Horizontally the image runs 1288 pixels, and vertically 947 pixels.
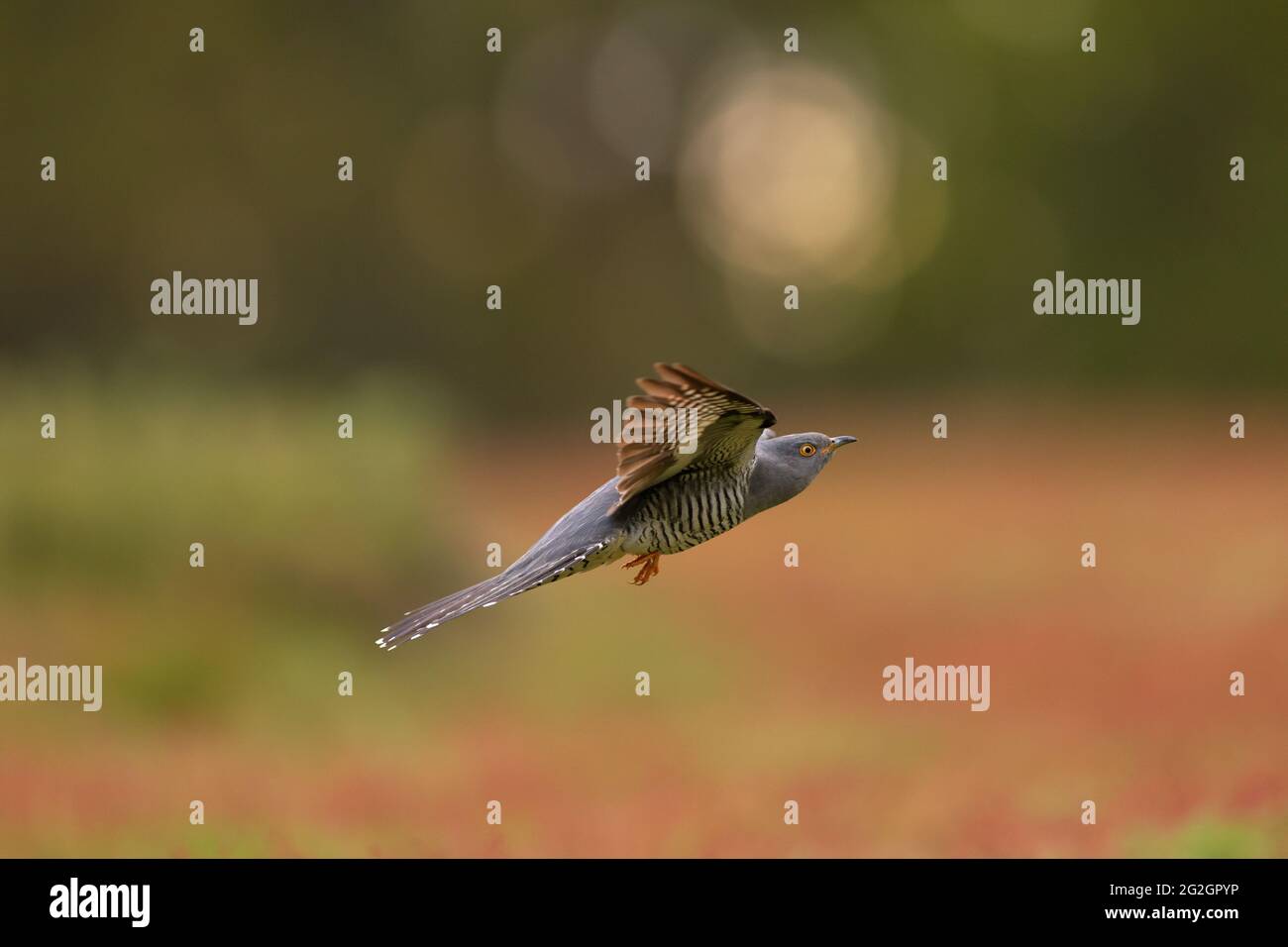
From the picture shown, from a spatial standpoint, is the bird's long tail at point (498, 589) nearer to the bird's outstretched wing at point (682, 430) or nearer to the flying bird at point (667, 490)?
the flying bird at point (667, 490)

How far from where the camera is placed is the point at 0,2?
74.3 ft

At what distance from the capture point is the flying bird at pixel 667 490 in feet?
13.5

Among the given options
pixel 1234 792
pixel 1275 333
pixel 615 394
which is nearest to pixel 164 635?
pixel 1234 792

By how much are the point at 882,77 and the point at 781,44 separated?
5.88 ft

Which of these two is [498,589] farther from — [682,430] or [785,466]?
[785,466]

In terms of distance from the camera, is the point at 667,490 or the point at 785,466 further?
the point at 785,466

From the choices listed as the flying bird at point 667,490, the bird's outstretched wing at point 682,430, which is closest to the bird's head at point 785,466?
the flying bird at point 667,490

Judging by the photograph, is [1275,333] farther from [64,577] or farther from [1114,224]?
[64,577]

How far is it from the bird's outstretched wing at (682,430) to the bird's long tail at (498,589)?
0.20 metres

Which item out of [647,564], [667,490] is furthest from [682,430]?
[647,564]

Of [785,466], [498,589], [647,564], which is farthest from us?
[785,466]

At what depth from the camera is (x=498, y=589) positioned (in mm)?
4371

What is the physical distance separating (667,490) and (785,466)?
50cm

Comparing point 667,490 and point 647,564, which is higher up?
point 667,490
